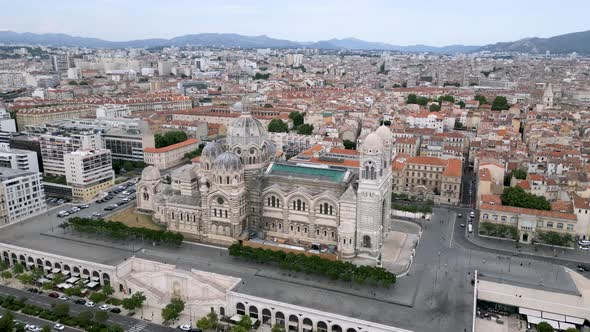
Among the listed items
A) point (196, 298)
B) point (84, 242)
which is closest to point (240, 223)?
point (196, 298)

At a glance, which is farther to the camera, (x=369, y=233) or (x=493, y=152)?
(x=493, y=152)

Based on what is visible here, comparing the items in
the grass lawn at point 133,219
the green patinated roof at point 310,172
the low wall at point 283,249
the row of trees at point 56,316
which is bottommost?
the row of trees at point 56,316

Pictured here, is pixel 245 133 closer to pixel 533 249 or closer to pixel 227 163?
pixel 227 163

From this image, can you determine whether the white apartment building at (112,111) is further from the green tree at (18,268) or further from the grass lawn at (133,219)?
the green tree at (18,268)

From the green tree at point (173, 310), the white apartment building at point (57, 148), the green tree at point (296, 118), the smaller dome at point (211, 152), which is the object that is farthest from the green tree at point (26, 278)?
the green tree at point (296, 118)

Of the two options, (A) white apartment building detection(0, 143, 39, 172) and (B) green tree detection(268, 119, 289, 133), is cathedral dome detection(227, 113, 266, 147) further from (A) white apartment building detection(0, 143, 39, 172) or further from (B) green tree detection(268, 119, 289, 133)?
(B) green tree detection(268, 119, 289, 133)

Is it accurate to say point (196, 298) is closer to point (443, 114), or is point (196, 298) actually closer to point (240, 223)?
point (240, 223)

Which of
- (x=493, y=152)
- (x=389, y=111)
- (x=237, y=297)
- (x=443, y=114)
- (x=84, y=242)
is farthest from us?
(x=389, y=111)
